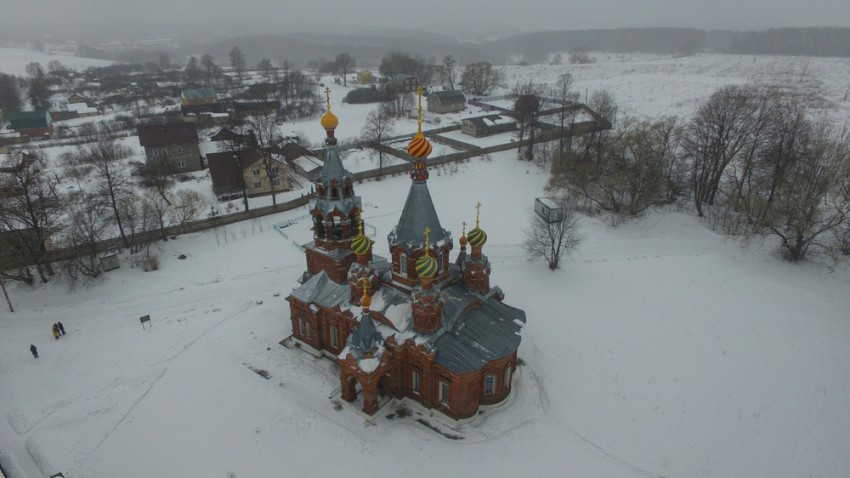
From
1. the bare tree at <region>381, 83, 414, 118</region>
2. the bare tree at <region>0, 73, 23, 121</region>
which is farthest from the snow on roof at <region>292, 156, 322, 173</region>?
the bare tree at <region>0, 73, 23, 121</region>

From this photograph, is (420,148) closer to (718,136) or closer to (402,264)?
(402,264)

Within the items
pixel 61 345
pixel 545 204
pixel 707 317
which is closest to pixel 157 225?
pixel 61 345

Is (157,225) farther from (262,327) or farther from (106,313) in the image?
(262,327)

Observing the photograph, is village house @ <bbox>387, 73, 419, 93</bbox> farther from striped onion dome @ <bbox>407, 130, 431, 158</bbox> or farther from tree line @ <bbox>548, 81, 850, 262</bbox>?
striped onion dome @ <bbox>407, 130, 431, 158</bbox>

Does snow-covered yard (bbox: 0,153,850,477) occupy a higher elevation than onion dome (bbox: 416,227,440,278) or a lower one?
lower

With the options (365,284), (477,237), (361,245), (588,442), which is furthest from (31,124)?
(588,442)
